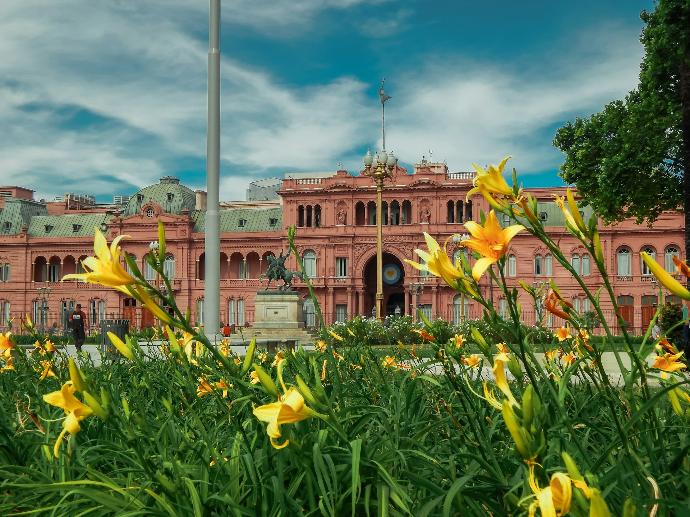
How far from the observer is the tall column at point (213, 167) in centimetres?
1388

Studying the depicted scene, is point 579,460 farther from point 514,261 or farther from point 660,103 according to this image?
point 514,261

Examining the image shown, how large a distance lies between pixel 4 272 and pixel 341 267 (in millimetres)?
26781

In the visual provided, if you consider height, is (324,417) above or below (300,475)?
above

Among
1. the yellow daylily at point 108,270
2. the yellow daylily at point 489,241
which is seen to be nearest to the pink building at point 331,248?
the yellow daylily at point 489,241

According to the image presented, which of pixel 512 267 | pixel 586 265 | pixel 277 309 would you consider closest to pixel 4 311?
pixel 277 309

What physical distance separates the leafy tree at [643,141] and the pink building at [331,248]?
71.1ft

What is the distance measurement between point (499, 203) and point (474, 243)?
0.21 meters

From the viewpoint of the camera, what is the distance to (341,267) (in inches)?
1987

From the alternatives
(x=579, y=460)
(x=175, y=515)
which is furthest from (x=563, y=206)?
(x=175, y=515)

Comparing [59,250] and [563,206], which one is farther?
[59,250]

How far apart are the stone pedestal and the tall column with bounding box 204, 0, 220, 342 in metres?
11.9

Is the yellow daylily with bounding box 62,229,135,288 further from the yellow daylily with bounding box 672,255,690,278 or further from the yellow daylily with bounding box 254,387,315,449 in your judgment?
the yellow daylily with bounding box 672,255,690,278

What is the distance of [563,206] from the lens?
198 centimetres

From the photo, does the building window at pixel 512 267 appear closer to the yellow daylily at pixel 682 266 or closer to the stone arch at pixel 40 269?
the stone arch at pixel 40 269
